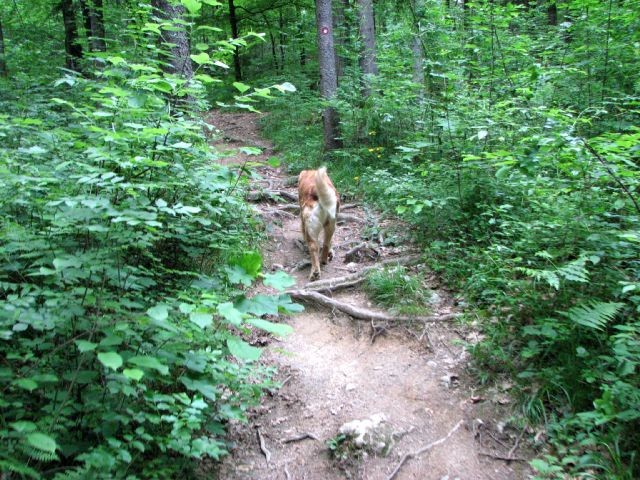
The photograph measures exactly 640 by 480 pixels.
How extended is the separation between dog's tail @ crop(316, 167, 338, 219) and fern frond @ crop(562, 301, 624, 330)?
337cm

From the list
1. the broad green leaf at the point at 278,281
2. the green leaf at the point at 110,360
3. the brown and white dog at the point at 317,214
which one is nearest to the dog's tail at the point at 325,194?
the brown and white dog at the point at 317,214

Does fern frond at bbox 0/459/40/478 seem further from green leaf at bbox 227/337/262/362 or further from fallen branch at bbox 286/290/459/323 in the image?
fallen branch at bbox 286/290/459/323

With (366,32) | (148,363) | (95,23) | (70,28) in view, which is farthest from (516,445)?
(70,28)

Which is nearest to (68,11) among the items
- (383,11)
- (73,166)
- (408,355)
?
(383,11)

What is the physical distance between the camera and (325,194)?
611 cm

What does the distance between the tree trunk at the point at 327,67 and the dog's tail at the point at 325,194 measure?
448 cm

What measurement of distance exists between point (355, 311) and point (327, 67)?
7.44 metres

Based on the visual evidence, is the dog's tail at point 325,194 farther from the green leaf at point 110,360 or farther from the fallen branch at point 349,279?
the green leaf at point 110,360

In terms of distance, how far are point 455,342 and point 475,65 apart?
561 centimetres

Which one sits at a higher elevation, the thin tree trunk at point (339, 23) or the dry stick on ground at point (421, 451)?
the thin tree trunk at point (339, 23)

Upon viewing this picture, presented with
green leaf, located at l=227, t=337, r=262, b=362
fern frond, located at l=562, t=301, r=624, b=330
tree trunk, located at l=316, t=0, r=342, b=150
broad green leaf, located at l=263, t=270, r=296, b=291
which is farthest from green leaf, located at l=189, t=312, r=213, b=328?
tree trunk, located at l=316, t=0, r=342, b=150

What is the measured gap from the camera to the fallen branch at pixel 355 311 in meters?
4.95

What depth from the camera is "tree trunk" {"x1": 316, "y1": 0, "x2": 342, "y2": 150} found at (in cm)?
1029

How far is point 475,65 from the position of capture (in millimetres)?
7938
